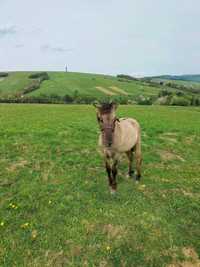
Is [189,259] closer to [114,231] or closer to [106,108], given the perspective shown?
[114,231]

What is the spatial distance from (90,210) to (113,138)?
2.48 m

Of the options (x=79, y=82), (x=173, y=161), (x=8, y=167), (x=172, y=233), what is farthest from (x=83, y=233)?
(x=79, y=82)

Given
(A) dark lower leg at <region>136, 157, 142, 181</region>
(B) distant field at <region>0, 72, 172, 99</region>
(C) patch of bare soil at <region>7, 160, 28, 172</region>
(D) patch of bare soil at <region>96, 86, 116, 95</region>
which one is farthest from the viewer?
(D) patch of bare soil at <region>96, 86, 116, 95</region>

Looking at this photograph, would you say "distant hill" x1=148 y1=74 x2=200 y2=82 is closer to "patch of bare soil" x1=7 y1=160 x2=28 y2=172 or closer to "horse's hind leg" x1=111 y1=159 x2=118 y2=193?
"patch of bare soil" x1=7 y1=160 x2=28 y2=172

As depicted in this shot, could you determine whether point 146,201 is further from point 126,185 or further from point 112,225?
point 112,225

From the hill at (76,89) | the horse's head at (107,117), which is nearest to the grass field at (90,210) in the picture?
the horse's head at (107,117)

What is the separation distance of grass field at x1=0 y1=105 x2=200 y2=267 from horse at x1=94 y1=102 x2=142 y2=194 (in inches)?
33.6

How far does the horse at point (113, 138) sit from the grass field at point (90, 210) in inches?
33.6

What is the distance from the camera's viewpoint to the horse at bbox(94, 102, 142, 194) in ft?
27.2

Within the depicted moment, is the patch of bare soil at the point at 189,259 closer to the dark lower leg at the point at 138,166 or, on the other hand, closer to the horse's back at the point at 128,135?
the horse's back at the point at 128,135

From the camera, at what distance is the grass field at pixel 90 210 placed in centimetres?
730

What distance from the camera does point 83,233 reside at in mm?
7922

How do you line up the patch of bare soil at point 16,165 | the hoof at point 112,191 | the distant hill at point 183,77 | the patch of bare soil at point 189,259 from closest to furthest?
the patch of bare soil at point 189,259
the hoof at point 112,191
the patch of bare soil at point 16,165
the distant hill at point 183,77

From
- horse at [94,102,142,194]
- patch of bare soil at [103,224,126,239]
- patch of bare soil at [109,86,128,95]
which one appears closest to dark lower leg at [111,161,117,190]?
horse at [94,102,142,194]
